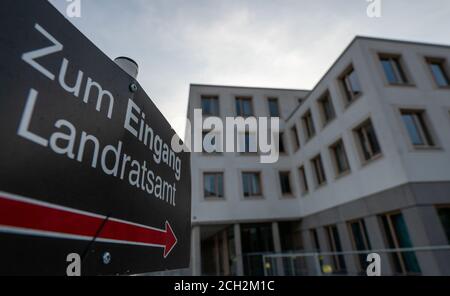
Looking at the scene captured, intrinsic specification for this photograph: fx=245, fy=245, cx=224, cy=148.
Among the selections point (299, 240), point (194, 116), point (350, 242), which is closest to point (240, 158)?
point (194, 116)

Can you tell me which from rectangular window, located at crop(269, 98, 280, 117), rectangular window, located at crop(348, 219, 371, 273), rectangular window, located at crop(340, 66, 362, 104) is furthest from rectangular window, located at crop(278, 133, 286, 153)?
rectangular window, located at crop(348, 219, 371, 273)

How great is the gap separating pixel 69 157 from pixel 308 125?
635 inches

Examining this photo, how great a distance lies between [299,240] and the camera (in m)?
15.8

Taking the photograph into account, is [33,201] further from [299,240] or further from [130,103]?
[299,240]

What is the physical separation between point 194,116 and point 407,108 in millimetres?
12118

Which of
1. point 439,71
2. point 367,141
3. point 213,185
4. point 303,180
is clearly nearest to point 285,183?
point 303,180

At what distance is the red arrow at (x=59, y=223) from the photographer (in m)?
0.65

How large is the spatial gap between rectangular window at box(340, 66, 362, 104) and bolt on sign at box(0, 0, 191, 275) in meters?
11.7

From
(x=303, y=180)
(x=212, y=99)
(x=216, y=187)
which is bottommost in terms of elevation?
(x=216, y=187)

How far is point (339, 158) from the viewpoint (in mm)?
12578

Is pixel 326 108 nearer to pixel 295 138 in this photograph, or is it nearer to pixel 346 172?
pixel 295 138

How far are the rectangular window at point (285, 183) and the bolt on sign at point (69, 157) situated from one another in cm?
1608

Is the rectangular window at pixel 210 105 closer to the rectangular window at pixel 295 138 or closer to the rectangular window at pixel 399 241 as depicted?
the rectangular window at pixel 295 138

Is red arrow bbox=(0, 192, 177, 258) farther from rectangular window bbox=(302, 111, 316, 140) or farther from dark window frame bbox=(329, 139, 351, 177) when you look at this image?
rectangular window bbox=(302, 111, 316, 140)
